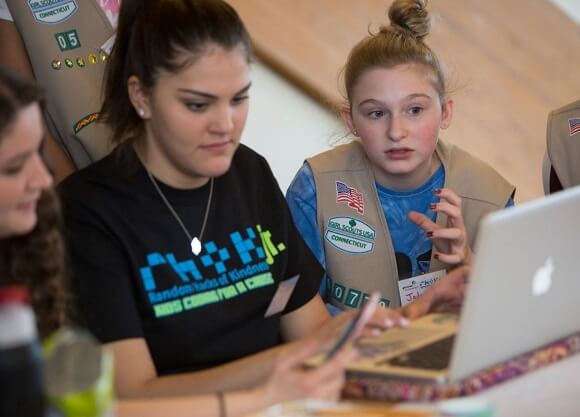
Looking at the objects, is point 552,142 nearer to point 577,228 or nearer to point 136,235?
point 577,228

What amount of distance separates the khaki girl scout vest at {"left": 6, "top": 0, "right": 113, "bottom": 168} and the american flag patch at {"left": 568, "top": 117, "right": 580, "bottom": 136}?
112cm

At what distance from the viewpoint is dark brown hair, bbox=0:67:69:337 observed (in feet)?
5.92

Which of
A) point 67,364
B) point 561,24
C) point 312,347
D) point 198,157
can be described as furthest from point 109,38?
point 561,24

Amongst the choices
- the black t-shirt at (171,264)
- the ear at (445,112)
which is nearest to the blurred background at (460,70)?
the ear at (445,112)

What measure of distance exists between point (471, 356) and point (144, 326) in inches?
24.5

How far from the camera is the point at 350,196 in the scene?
265 centimetres

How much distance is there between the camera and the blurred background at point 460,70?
168 inches

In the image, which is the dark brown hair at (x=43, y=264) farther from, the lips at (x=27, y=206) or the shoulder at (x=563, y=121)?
the shoulder at (x=563, y=121)

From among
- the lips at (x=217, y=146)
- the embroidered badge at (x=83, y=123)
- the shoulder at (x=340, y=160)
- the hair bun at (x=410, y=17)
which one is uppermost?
the hair bun at (x=410, y=17)

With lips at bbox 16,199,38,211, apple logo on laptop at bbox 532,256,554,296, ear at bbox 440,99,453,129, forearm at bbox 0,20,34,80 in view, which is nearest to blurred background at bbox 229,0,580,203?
ear at bbox 440,99,453,129

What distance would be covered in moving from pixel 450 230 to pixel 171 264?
0.64 metres

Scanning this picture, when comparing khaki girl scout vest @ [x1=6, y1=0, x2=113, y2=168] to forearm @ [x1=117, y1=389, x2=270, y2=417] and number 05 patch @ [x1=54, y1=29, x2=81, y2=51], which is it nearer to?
number 05 patch @ [x1=54, y1=29, x2=81, y2=51]

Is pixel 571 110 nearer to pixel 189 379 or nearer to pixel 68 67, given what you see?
pixel 68 67

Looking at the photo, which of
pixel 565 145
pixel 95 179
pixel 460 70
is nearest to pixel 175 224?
pixel 95 179
